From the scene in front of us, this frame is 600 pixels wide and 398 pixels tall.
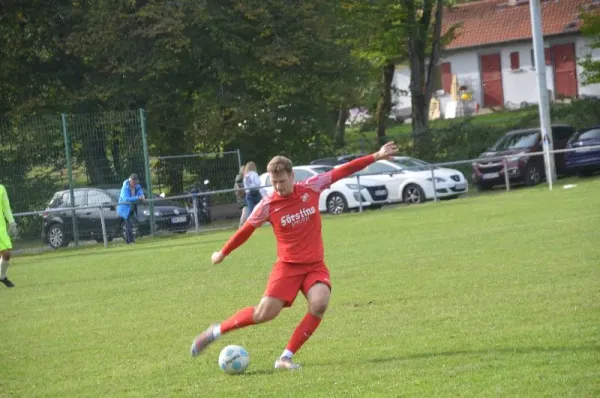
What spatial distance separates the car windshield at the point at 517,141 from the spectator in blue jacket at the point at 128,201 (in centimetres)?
1500

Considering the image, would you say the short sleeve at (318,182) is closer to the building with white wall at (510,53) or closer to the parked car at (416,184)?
the parked car at (416,184)

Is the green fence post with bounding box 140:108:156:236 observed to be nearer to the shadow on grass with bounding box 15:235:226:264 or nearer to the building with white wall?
the shadow on grass with bounding box 15:235:226:264

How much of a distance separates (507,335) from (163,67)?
3077cm

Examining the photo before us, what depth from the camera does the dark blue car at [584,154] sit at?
36.3m

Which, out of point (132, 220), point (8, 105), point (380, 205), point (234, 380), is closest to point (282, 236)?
point (234, 380)

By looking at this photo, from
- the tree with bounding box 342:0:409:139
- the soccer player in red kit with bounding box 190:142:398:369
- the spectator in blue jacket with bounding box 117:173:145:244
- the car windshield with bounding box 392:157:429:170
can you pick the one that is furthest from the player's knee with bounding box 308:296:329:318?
the tree with bounding box 342:0:409:139

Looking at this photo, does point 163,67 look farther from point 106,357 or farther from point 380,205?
point 106,357

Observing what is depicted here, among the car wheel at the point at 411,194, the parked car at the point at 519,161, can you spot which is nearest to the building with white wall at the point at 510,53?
the parked car at the point at 519,161

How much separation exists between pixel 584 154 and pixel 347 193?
26.9 feet

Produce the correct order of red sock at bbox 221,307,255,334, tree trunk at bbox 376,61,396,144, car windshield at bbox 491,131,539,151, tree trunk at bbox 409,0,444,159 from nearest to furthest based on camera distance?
red sock at bbox 221,307,255,334, car windshield at bbox 491,131,539,151, tree trunk at bbox 409,0,444,159, tree trunk at bbox 376,61,396,144

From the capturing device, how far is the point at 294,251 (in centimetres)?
984

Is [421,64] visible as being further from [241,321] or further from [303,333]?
[303,333]

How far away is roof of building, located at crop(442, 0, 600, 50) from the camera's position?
69431 mm

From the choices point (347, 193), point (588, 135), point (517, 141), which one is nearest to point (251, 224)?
point (347, 193)
